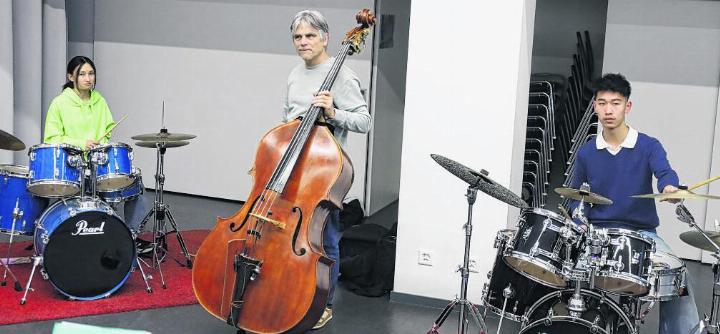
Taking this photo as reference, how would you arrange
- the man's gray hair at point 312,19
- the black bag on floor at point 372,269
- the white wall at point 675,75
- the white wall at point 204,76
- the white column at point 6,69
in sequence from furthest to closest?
the white wall at point 204,76
the white column at point 6,69
the white wall at point 675,75
the black bag on floor at point 372,269
the man's gray hair at point 312,19

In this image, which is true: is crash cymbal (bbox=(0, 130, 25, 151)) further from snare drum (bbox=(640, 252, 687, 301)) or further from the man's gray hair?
snare drum (bbox=(640, 252, 687, 301))

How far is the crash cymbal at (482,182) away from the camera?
11.9 feet

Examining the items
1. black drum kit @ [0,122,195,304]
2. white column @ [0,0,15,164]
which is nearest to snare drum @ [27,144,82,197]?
black drum kit @ [0,122,195,304]

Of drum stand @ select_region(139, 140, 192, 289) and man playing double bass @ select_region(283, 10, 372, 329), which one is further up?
man playing double bass @ select_region(283, 10, 372, 329)

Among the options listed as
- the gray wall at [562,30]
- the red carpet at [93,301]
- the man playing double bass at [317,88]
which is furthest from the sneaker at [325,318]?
the gray wall at [562,30]

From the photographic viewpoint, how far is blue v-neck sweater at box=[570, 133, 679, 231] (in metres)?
4.03

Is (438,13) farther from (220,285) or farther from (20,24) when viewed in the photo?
(20,24)

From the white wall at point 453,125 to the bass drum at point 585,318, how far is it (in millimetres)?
1138

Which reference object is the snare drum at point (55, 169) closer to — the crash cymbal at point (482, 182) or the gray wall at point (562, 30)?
the crash cymbal at point (482, 182)

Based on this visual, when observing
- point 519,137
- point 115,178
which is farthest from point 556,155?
point 115,178

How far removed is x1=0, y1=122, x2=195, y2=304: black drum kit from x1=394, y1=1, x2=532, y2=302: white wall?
1.54 metres

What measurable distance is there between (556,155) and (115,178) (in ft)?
12.3

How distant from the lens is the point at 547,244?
359 cm

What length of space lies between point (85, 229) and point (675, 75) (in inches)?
159
